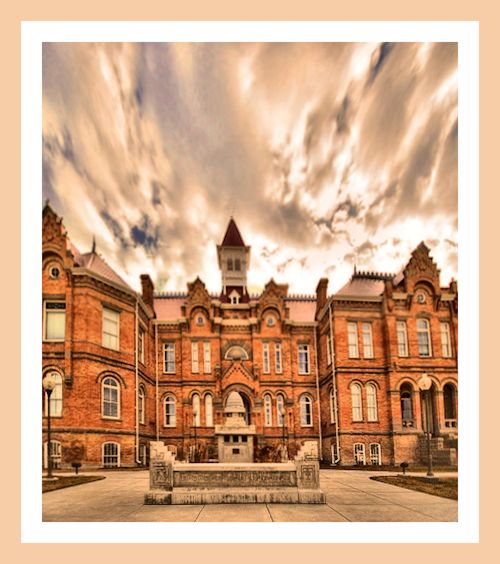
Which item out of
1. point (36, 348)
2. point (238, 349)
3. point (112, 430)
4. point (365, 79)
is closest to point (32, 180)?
point (36, 348)

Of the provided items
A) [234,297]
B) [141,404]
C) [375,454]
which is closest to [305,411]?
[375,454]

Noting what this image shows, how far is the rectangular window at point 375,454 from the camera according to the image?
28906mm

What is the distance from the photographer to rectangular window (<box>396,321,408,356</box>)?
30.2 meters

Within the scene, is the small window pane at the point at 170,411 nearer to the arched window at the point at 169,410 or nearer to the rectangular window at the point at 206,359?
the arched window at the point at 169,410

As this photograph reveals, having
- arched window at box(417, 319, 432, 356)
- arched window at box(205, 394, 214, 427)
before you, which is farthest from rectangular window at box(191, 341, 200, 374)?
arched window at box(417, 319, 432, 356)

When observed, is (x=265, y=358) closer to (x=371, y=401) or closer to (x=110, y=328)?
(x=371, y=401)

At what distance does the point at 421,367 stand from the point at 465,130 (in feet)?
63.5

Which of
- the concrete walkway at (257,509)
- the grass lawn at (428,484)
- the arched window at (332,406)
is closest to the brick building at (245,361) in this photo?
the arched window at (332,406)

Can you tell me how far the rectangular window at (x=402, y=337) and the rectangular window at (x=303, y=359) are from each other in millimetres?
6141

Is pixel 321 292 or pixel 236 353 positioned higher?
pixel 321 292

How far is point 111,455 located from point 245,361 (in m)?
10.4

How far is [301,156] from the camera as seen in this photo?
1561 cm

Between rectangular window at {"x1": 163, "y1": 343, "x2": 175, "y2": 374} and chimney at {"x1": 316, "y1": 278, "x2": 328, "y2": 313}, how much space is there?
965 centimetres

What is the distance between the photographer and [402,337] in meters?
30.4
